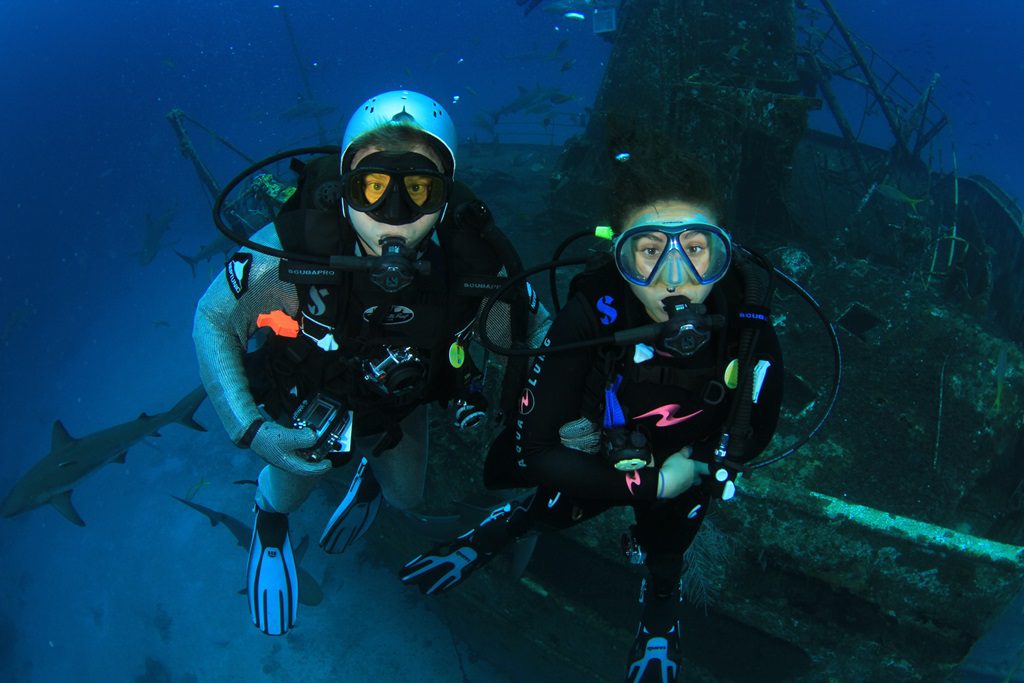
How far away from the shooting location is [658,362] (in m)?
2.26

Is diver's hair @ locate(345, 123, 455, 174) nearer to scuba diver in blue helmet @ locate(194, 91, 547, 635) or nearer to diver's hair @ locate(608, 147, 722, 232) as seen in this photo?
scuba diver in blue helmet @ locate(194, 91, 547, 635)

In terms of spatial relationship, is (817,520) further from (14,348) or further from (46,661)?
(14,348)

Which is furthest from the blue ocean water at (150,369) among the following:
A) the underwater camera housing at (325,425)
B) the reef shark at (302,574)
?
the underwater camera housing at (325,425)

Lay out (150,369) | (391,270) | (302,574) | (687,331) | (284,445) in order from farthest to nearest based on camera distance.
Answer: (150,369) → (302,574) → (284,445) → (391,270) → (687,331)

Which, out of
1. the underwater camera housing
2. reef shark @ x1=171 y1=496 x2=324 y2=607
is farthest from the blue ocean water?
the underwater camera housing

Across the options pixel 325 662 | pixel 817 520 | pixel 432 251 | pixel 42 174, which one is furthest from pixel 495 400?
pixel 42 174

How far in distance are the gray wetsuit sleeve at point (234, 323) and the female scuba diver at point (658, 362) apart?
1356 millimetres

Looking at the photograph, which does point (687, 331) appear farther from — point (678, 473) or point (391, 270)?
point (391, 270)

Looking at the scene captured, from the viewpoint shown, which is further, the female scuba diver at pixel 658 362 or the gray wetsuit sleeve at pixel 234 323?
the gray wetsuit sleeve at pixel 234 323

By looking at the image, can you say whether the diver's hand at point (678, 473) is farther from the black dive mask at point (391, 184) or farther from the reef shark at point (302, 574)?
the reef shark at point (302, 574)

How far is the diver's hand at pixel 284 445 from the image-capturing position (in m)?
2.58

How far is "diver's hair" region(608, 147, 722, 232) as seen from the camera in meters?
2.13

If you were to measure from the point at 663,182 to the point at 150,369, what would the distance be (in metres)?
20.8

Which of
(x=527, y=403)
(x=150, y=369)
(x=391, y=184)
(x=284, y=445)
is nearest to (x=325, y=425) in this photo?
(x=284, y=445)
